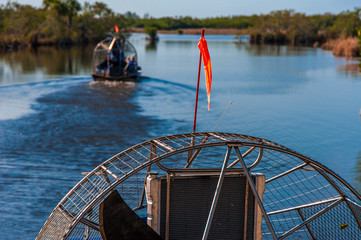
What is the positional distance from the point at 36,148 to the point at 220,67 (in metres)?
23.7

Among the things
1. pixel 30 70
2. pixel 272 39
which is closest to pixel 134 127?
pixel 30 70

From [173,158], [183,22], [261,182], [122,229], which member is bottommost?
[173,158]

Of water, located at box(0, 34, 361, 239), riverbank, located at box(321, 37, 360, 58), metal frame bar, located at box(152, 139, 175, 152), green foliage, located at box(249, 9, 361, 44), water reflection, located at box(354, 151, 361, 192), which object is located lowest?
water reflection, located at box(354, 151, 361, 192)

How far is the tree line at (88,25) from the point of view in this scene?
2121 inches

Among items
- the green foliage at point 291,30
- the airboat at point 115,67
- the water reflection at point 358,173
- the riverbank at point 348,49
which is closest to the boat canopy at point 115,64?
the airboat at point 115,67

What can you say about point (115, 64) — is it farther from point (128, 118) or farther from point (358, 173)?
point (358, 173)

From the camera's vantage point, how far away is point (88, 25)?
224 ft

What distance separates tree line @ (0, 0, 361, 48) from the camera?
177 ft

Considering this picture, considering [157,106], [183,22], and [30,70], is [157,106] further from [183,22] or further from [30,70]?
[183,22]

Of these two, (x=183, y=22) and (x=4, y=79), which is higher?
(x=183, y=22)

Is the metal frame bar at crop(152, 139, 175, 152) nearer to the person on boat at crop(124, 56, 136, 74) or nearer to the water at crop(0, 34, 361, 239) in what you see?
the water at crop(0, 34, 361, 239)

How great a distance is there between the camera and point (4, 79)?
25.6m

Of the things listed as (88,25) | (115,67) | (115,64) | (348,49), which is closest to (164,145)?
(115,67)

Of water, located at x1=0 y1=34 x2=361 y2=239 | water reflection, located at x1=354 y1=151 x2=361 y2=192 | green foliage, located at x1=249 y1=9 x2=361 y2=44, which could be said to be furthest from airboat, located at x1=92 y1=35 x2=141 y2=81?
green foliage, located at x1=249 y1=9 x2=361 y2=44
